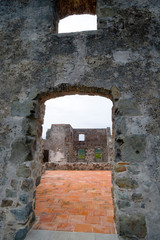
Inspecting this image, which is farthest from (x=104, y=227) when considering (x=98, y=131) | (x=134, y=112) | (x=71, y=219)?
(x=98, y=131)

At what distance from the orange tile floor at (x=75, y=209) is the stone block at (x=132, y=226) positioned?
31cm

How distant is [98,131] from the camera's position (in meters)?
19.6

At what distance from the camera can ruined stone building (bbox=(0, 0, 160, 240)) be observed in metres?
2.26

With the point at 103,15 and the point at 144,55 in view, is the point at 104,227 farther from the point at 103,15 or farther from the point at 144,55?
the point at 103,15

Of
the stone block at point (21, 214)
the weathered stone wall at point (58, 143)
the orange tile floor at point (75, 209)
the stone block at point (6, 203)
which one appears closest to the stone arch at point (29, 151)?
the stone block at point (21, 214)

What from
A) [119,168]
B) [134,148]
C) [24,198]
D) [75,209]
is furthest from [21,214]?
[134,148]

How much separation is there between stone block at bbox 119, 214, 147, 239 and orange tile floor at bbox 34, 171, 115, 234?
1.03 feet

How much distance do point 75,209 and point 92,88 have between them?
2570 millimetres

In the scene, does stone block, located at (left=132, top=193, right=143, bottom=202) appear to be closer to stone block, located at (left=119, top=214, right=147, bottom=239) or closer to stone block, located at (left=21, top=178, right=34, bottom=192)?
stone block, located at (left=119, top=214, right=147, bottom=239)

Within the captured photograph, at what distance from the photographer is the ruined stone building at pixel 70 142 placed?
15644 mm

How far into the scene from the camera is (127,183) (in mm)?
2275

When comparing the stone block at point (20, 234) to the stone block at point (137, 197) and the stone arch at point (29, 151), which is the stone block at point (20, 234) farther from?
the stone block at point (137, 197)

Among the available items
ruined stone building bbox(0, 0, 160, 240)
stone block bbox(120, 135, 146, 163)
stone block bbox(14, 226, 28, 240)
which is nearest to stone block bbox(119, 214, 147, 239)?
ruined stone building bbox(0, 0, 160, 240)

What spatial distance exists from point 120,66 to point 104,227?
2811mm
